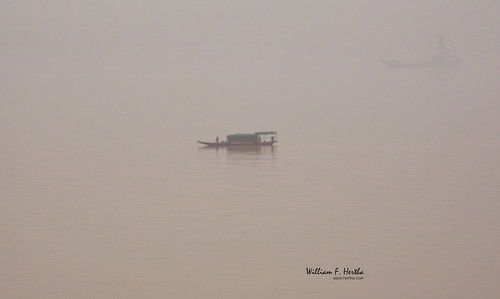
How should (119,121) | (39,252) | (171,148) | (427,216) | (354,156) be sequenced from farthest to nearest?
1. (119,121)
2. (171,148)
3. (354,156)
4. (427,216)
5. (39,252)

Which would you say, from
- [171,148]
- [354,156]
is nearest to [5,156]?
[171,148]

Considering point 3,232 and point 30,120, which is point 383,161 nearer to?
point 3,232

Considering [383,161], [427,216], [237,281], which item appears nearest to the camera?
[237,281]

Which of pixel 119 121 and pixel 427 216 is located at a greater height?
pixel 119 121

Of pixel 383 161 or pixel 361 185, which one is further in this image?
pixel 383 161

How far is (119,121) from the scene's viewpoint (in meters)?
22.7

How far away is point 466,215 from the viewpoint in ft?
31.2

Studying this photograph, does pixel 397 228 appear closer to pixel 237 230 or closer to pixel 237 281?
pixel 237 230

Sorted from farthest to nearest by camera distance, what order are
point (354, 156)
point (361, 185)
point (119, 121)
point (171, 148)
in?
point (119, 121) → point (171, 148) → point (354, 156) → point (361, 185)

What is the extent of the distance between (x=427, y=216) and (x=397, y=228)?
0.83 m

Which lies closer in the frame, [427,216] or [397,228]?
[397,228]

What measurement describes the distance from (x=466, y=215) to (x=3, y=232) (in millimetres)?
5135

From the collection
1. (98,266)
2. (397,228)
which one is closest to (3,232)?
(98,266)

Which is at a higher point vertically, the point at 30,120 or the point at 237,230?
the point at 30,120
